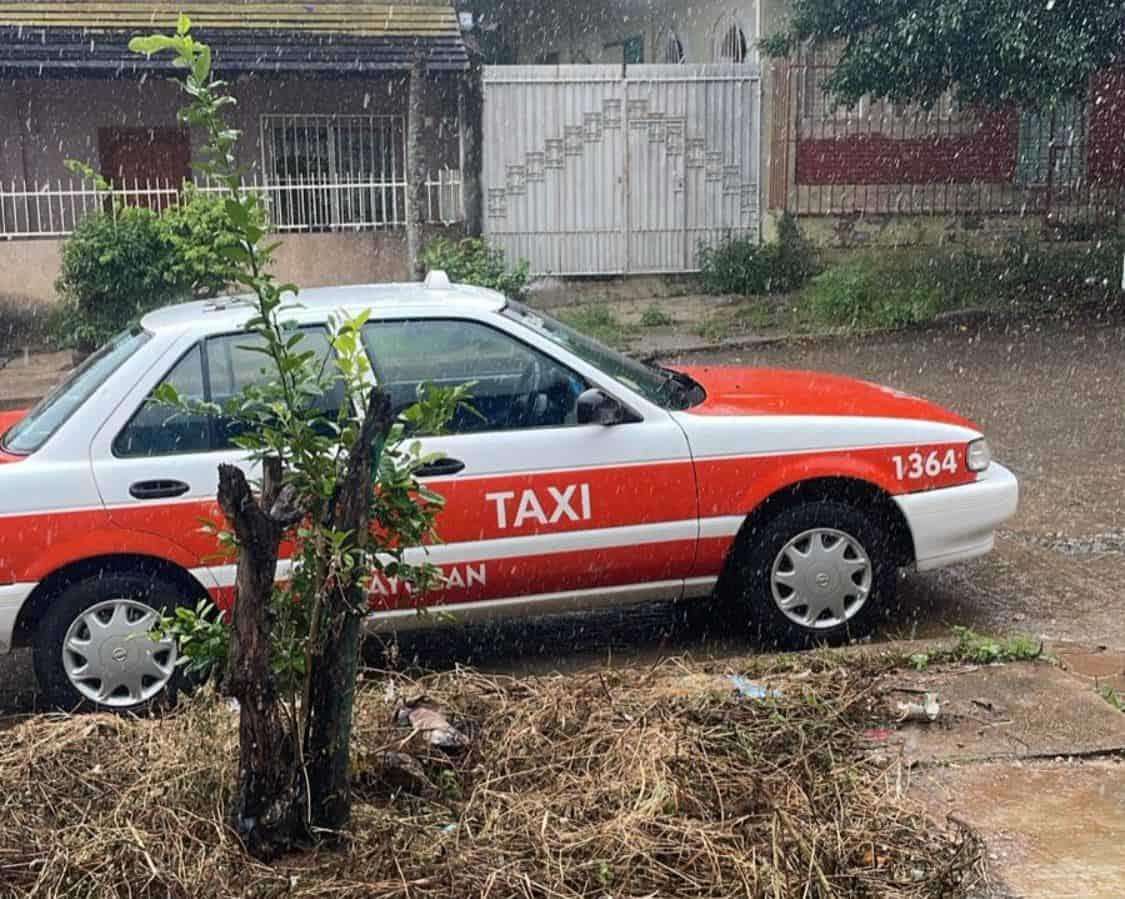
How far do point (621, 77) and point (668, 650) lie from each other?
38.0 ft

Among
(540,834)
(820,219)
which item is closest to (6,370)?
(820,219)

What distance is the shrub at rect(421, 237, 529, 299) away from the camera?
47.7ft

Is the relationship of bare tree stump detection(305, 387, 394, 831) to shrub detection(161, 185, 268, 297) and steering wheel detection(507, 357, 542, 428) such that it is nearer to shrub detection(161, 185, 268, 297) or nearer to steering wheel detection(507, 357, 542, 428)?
steering wheel detection(507, 357, 542, 428)

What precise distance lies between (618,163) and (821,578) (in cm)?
1146

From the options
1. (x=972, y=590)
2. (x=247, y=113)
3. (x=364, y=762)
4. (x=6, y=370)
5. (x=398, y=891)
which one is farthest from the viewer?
(x=247, y=113)

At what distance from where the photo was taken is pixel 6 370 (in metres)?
14.3

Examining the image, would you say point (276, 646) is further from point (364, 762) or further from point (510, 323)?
point (510, 323)

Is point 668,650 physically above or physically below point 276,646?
below

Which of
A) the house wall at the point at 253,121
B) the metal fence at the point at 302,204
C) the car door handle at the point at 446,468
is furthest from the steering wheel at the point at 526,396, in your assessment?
the metal fence at the point at 302,204

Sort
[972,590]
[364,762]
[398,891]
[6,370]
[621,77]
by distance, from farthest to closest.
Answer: [621,77]
[6,370]
[972,590]
[364,762]
[398,891]

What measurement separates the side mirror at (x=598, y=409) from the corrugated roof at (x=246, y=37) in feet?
36.9

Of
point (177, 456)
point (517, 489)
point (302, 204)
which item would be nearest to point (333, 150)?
point (302, 204)

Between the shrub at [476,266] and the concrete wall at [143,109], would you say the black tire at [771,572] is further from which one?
the concrete wall at [143,109]

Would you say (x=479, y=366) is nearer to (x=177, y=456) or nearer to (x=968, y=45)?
(x=177, y=456)
